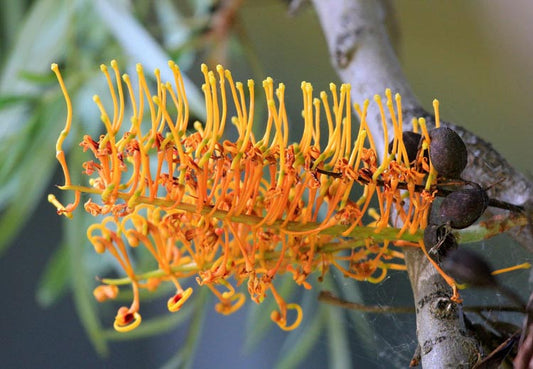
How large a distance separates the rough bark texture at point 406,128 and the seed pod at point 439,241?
0.05 ft

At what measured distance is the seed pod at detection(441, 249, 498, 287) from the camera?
219 millimetres

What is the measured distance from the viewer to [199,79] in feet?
2.15

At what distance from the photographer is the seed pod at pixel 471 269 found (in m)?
0.22

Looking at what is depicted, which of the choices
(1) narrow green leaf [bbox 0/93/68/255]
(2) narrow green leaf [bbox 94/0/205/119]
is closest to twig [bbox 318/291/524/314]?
(2) narrow green leaf [bbox 94/0/205/119]

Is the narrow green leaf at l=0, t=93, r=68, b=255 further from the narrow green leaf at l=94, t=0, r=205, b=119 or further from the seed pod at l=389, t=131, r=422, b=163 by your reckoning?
the seed pod at l=389, t=131, r=422, b=163

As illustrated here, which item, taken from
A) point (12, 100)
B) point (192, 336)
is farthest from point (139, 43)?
point (192, 336)

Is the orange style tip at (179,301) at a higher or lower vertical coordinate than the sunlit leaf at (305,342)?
higher

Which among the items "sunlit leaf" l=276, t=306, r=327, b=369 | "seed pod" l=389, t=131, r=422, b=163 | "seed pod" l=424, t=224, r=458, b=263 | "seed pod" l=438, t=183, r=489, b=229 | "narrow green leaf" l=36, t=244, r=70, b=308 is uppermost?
"narrow green leaf" l=36, t=244, r=70, b=308

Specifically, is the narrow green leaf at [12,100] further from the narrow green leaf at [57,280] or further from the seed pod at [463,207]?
the seed pod at [463,207]

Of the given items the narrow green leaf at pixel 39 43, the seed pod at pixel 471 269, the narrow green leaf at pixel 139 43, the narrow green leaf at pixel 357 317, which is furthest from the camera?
the narrow green leaf at pixel 39 43

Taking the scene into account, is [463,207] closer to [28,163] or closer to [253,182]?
[253,182]

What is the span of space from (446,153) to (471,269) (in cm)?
4

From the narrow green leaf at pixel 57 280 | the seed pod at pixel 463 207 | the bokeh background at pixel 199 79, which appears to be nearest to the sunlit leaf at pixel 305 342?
the bokeh background at pixel 199 79

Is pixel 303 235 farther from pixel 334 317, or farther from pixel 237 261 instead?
pixel 334 317
